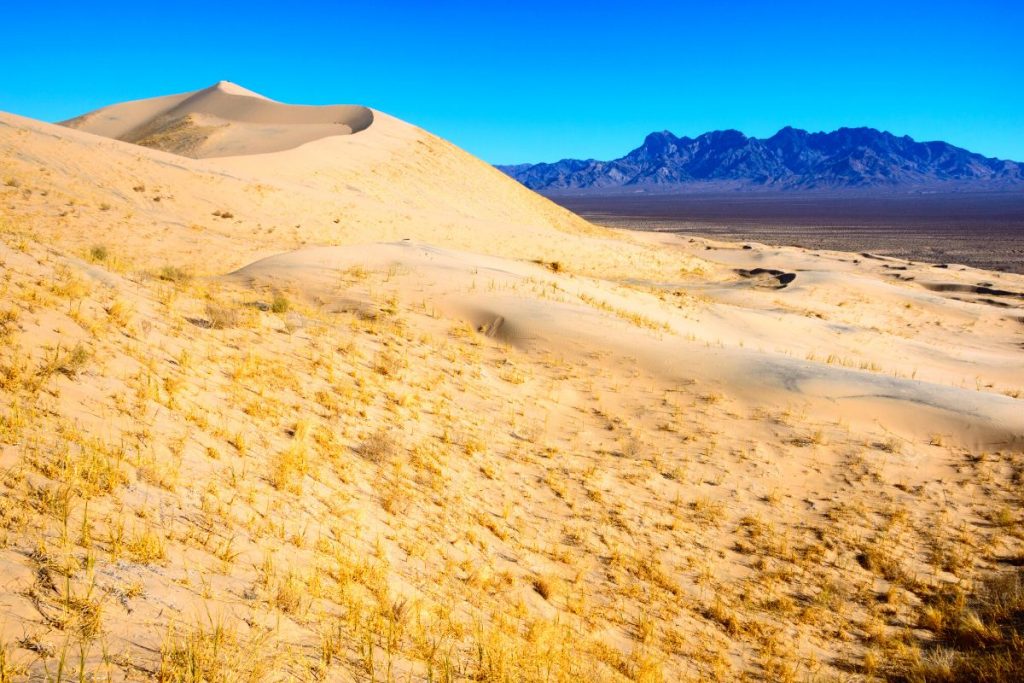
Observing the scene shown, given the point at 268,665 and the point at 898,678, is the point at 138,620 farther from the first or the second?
the point at 898,678

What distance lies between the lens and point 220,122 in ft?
157

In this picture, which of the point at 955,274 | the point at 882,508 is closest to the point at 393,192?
the point at 955,274

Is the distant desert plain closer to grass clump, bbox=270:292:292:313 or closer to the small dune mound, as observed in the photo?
grass clump, bbox=270:292:292:313

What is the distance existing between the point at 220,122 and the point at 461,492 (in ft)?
165

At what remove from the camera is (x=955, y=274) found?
3123 cm

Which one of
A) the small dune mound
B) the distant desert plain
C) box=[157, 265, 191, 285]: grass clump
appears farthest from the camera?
the small dune mound

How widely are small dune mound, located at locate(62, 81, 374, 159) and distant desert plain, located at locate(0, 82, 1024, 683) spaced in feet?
108

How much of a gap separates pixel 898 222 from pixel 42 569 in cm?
9005

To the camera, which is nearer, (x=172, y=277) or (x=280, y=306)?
(x=280, y=306)

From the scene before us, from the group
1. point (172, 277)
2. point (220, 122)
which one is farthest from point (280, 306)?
point (220, 122)

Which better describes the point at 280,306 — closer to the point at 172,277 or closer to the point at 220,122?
the point at 172,277

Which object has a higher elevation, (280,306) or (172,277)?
(172,277)

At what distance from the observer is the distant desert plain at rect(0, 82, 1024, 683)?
140 inches

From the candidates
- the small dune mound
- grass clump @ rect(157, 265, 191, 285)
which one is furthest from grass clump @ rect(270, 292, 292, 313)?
the small dune mound
